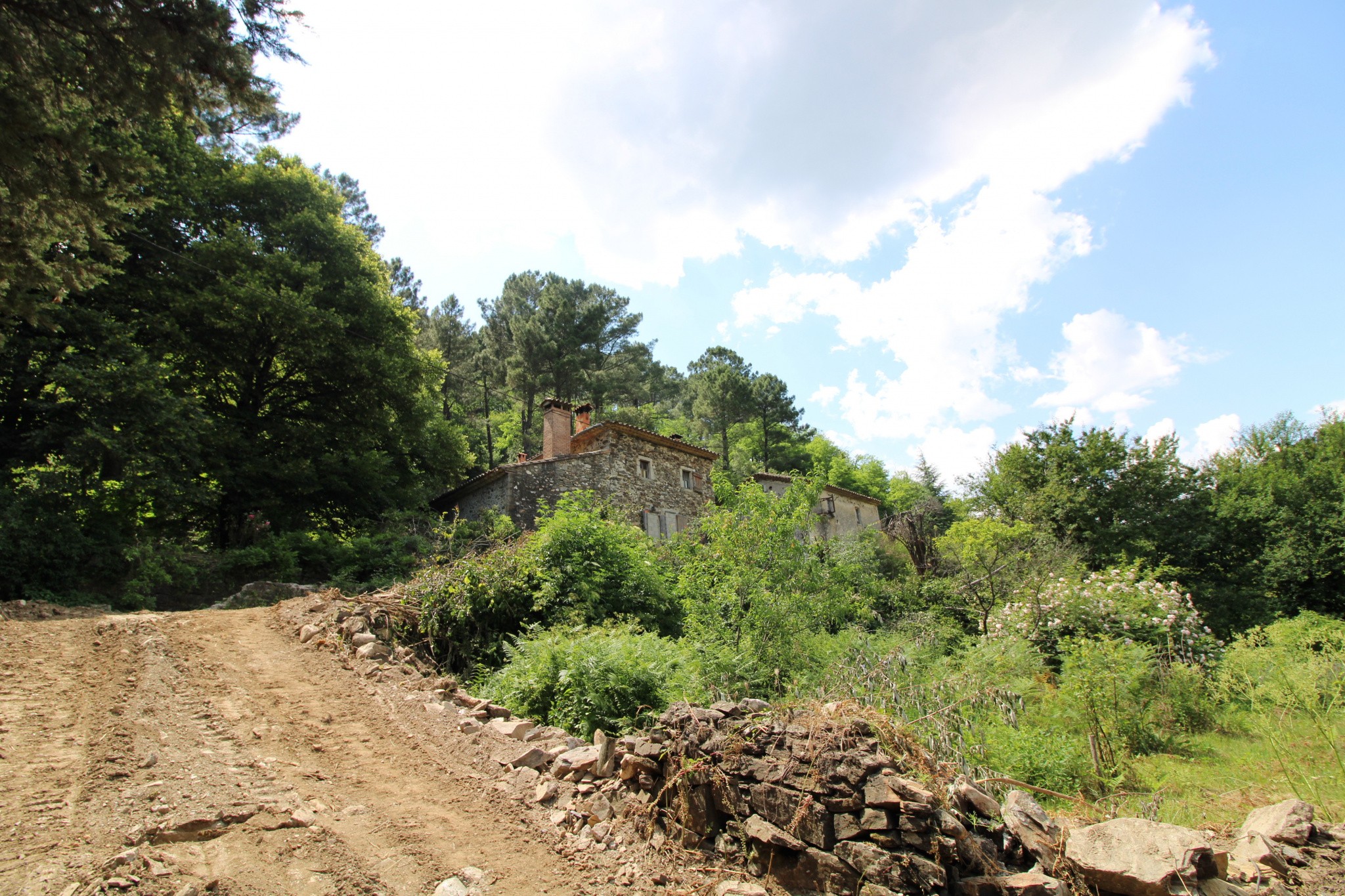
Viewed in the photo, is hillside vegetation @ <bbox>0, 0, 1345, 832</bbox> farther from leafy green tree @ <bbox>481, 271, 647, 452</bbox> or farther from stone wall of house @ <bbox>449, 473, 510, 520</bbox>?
leafy green tree @ <bbox>481, 271, 647, 452</bbox>

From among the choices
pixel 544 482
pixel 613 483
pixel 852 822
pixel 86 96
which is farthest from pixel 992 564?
pixel 86 96

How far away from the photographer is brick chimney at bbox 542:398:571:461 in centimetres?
1948

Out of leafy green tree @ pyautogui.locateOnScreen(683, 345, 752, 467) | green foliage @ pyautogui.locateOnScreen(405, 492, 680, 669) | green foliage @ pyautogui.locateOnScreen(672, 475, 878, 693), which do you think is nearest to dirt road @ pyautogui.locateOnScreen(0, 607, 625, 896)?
green foliage @ pyautogui.locateOnScreen(405, 492, 680, 669)

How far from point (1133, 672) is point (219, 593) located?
16.7m

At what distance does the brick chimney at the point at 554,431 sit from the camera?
19.5 meters

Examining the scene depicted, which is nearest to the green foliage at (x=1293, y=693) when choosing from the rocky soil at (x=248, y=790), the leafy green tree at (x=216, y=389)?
the rocky soil at (x=248, y=790)

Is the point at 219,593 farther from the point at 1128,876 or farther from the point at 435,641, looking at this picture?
the point at 1128,876

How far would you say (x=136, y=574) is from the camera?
11227 mm

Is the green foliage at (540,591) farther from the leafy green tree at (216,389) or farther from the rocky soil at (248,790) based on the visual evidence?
the leafy green tree at (216,389)

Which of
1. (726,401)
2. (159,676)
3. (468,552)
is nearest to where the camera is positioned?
(159,676)

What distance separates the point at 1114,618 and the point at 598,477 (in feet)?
45.6

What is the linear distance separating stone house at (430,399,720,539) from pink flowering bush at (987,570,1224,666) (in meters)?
10.1

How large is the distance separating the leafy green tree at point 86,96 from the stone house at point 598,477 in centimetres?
1296

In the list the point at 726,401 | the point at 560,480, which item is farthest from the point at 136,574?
the point at 726,401
